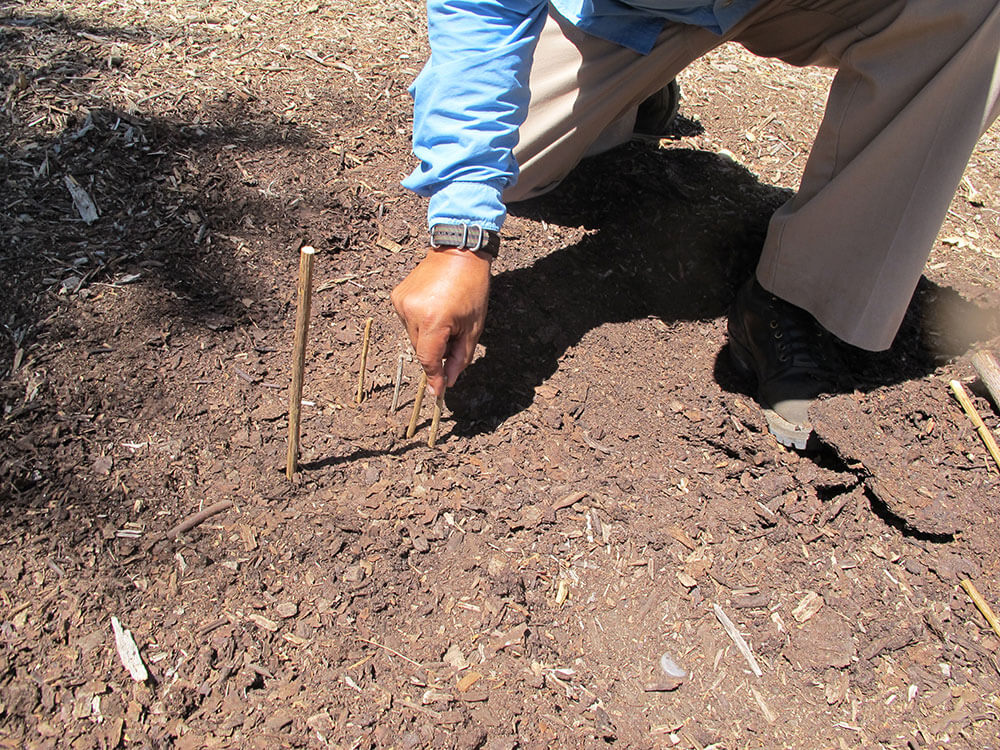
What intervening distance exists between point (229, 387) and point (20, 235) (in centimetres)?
88

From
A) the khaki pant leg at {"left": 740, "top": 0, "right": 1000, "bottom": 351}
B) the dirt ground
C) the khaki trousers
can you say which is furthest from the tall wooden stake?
the khaki pant leg at {"left": 740, "top": 0, "right": 1000, "bottom": 351}

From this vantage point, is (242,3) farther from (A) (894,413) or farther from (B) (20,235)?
(A) (894,413)

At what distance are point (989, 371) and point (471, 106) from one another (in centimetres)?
179

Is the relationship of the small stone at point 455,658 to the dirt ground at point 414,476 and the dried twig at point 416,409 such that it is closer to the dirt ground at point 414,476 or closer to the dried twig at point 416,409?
the dirt ground at point 414,476

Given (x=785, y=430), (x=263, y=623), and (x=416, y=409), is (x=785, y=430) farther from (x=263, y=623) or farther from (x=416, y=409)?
(x=263, y=623)

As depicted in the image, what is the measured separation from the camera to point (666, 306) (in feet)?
8.85

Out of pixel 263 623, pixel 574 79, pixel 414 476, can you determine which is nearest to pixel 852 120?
pixel 574 79

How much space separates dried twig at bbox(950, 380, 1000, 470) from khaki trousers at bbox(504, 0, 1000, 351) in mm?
321

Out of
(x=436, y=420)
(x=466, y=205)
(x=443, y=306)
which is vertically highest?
(x=466, y=205)

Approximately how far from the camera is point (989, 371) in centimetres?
244

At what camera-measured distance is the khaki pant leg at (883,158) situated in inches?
81.0

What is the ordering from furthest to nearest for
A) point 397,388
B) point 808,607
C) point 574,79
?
point 574,79 → point 397,388 → point 808,607

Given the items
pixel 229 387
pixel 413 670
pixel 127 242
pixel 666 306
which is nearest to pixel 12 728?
pixel 413 670

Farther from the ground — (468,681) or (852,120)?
(852,120)
